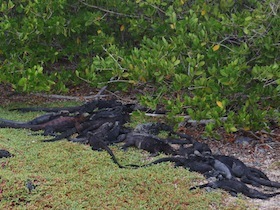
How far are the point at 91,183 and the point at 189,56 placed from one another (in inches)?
85.3

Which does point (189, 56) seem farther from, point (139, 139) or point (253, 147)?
point (253, 147)

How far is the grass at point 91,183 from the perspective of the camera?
3.86m

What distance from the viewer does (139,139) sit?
5273mm

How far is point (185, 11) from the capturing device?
672 centimetres

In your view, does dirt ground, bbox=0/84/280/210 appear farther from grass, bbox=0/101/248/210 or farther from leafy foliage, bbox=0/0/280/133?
grass, bbox=0/101/248/210

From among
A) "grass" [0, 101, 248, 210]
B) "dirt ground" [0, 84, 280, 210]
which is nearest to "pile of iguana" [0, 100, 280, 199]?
"grass" [0, 101, 248, 210]

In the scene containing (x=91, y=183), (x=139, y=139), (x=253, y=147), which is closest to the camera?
(x=91, y=183)

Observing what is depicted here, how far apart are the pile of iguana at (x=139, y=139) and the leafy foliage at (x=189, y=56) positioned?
356mm

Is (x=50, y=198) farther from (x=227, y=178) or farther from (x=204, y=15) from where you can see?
(x=204, y=15)

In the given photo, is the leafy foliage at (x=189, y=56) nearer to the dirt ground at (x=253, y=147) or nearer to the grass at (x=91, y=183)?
the dirt ground at (x=253, y=147)

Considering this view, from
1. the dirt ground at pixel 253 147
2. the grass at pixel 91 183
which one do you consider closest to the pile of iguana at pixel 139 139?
the grass at pixel 91 183

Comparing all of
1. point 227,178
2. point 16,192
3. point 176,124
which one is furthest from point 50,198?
Result: point 176,124

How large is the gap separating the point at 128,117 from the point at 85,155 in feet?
5.25

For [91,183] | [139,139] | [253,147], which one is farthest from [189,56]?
[91,183]
